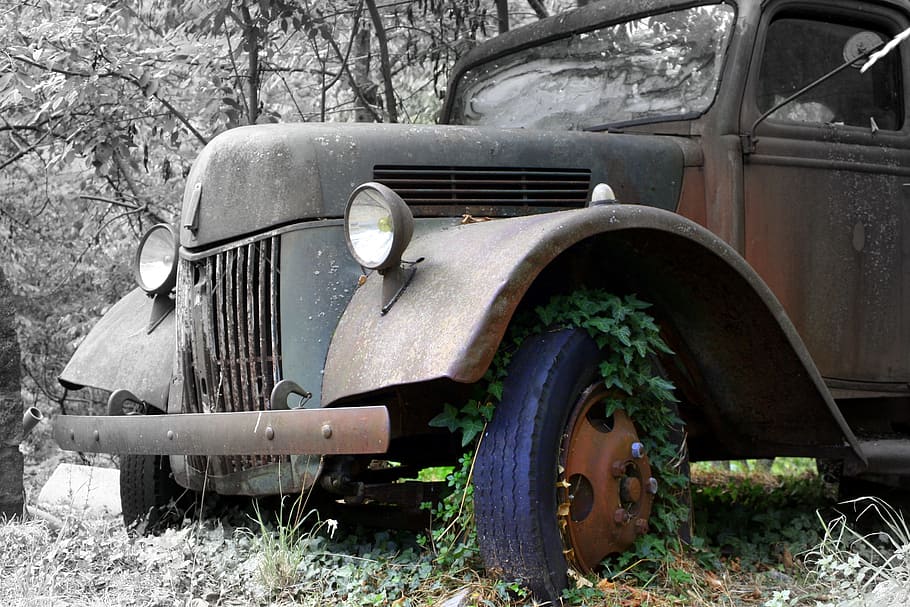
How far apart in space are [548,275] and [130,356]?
1.72 m

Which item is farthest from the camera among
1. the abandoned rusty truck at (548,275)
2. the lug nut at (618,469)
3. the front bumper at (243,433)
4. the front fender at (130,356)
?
the front fender at (130,356)

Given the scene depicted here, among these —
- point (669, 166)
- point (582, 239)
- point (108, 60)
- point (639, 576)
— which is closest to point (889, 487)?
point (669, 166)

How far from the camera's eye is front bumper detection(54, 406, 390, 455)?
2.62 meters

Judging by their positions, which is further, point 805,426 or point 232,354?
point 805,426

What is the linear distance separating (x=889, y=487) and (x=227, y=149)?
3250 mm

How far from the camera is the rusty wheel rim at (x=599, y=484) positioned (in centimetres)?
288

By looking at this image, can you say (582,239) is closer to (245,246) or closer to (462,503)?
(462,503)

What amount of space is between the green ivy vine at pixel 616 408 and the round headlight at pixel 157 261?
4.50 ft

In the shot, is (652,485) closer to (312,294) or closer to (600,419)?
(600,419)

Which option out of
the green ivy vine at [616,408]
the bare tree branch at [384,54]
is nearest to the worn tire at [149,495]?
the green ivy vine at [616,408]

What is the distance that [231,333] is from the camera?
3.26 metres

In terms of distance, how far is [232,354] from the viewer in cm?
325

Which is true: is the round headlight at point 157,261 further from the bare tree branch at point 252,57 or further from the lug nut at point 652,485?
the bare tree branch at point 252,57

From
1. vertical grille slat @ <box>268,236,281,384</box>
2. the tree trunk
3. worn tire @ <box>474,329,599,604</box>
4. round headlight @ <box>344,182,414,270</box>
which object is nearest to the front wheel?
worn tire @ <box>474,329,599,604</box>
